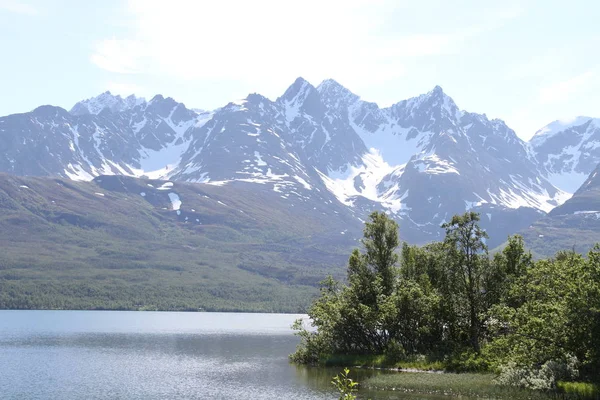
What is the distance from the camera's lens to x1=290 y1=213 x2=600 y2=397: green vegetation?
65.7m

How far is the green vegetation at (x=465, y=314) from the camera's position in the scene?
2586 inches

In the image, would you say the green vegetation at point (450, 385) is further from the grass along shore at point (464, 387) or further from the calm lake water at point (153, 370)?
the calm lake water at point (153, 370)

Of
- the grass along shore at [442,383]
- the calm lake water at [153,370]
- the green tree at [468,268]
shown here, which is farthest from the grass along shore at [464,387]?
the green tree at [468,268]

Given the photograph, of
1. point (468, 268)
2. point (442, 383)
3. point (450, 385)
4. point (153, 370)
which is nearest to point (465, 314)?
point (468, 268)

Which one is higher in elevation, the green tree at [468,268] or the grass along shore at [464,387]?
the green tree at [468,268]

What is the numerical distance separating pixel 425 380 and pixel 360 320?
25628 millimetres

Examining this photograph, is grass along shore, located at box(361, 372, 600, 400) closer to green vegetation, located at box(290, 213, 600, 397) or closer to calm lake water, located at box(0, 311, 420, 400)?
green vegetation, located at box(290, 213, 600, 397)

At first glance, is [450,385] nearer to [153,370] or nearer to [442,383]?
[442,383]

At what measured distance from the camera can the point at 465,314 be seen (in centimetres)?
9575

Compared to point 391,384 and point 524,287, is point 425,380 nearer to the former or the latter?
point 391,384

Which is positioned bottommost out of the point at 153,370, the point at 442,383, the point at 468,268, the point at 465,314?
the point at 153,370

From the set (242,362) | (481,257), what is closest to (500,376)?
(481,257)

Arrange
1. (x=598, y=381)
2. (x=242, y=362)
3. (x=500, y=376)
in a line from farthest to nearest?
(x=242, y=362)
(x=500, y=376)
(x=598, y=381)

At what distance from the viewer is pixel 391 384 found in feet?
264
